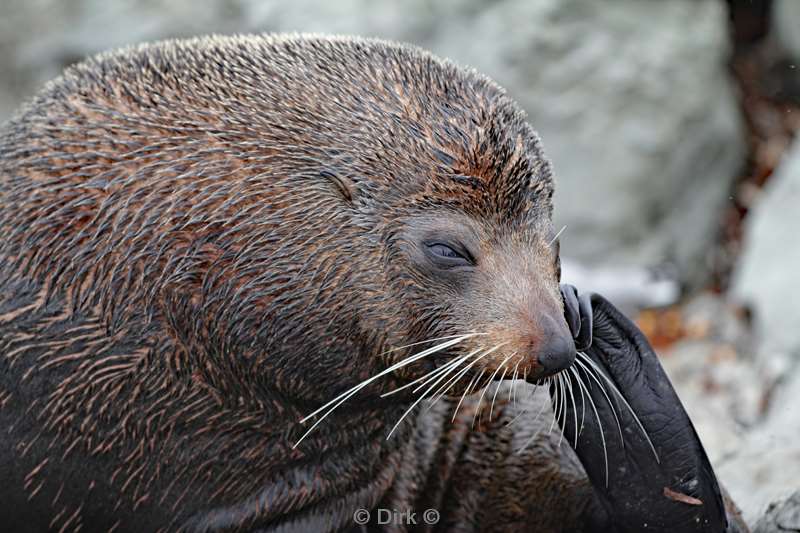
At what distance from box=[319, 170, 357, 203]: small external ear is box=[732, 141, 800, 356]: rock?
5385 mm

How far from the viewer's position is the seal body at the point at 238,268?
474 cm

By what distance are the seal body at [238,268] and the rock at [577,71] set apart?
21.8ft

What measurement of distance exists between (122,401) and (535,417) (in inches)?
86.1

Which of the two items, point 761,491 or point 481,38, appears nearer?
point 761,491

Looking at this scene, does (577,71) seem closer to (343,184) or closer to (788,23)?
(788,23)

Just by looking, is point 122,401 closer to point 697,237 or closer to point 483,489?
point 483,489

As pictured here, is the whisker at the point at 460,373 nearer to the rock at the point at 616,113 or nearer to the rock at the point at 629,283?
the rock at the point at 629,283

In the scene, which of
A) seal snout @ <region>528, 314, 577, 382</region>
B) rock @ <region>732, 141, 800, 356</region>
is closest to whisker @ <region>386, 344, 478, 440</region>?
seal snout @ <region>528, 314, 577, 382</region>

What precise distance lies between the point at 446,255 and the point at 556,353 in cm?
59

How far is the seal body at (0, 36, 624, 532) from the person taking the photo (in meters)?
4.74

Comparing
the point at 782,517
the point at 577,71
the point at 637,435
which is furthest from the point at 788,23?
the point at 637,435

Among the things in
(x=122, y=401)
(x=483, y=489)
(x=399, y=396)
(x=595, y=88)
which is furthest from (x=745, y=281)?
(x=122, y=401)

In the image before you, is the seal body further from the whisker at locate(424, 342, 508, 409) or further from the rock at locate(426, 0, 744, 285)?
the rock at locate(426, 0, 744, 285)

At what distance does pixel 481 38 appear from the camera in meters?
11.8
